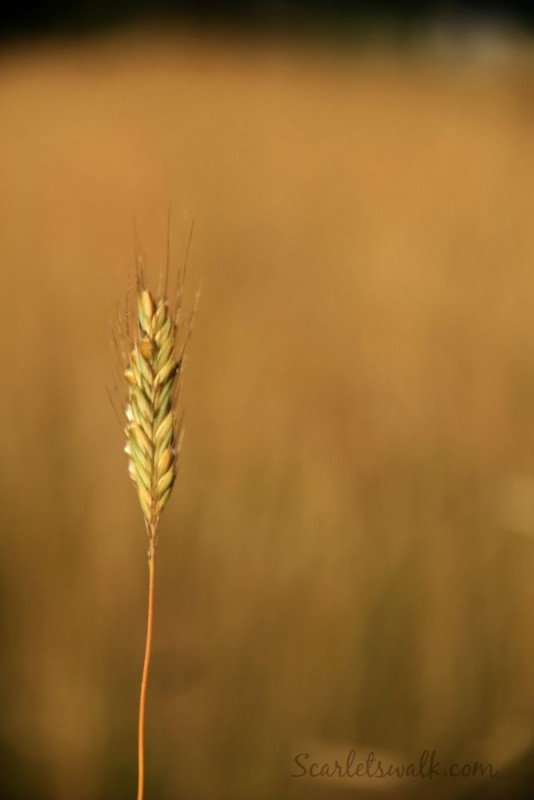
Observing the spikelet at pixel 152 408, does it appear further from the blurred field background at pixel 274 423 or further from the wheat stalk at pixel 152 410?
the blurred field background at pixel 274 423

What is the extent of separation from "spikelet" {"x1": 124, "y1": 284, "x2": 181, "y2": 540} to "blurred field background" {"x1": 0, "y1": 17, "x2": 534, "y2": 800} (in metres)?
0.16

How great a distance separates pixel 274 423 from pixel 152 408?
212 mm

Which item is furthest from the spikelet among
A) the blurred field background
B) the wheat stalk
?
the blurred field background

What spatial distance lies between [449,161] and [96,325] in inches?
19.2

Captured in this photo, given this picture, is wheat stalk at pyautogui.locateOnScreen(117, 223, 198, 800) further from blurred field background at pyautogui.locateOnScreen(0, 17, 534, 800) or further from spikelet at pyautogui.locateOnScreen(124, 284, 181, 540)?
blurred field background at pyautogui.locateOnScreen(0, 17, 534, 800)

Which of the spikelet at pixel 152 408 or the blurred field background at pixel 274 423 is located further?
the blurred field background at pixel 274 423

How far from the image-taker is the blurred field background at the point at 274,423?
0.85 meters

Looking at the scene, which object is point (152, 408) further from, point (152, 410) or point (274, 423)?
point (274, 423)

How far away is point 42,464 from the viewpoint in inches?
34.3

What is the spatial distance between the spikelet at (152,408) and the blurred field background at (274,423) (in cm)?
16

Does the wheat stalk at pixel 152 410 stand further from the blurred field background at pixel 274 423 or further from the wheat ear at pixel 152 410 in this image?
the blurred field background at pixel 274 423

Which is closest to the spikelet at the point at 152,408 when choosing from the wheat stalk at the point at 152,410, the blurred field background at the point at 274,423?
the wheat stalk at the point at 152,410

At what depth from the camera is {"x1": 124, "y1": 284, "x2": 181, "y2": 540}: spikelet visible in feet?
2.30

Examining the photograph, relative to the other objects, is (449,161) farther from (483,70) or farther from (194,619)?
(194,619)
